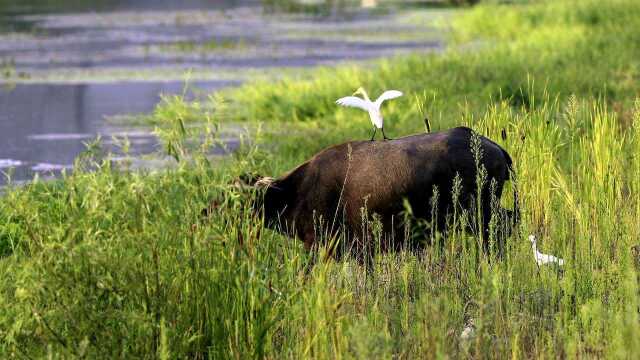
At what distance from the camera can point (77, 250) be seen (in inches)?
200

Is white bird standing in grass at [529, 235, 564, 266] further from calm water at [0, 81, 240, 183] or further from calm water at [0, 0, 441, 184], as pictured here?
calm water at [0, 0, 441, 184]

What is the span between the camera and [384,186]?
6609 mm

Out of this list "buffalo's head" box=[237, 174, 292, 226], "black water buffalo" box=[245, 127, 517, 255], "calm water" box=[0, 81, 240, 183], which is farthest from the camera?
"calm water" box=[0, 81, 240, 183]

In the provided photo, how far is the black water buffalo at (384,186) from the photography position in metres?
6.51

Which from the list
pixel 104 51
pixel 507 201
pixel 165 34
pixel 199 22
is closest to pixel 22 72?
pixel 104 51

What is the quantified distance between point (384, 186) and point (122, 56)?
17754mm

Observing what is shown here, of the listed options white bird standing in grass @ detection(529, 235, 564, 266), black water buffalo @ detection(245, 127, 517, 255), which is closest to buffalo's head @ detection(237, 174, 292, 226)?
black water buffalo @ detection(245, 127, 517, 255)

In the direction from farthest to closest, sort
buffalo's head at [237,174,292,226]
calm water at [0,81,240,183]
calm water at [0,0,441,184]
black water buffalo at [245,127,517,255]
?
calm water at [0,0,441,184], calm water at [0,81,240,183], buffalo's head at [237,174,292,226], black water buffalo at [245,127,517,255]

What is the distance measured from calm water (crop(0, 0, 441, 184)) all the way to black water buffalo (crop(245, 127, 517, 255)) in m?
5.47

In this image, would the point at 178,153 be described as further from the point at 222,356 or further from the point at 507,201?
the point at 507,201

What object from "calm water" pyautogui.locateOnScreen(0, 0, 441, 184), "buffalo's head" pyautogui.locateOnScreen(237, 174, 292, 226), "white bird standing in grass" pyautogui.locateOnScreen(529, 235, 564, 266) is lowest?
"calm water" pyautogui.locateOnScreen(0, 0, 441, 184)

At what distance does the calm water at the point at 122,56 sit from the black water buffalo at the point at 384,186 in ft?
18.0

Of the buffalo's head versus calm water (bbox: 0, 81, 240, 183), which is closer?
the buffalo's head

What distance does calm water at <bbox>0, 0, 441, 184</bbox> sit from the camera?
1539cm
